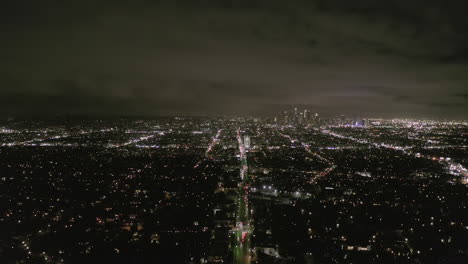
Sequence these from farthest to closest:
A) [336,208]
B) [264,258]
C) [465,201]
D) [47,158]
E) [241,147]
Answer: [241,147]
[47,158]
[465,201]
[336,208]
[264,258]

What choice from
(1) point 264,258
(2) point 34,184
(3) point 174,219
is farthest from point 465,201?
(2) point 34,184

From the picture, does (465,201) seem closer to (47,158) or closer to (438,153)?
(438,153)

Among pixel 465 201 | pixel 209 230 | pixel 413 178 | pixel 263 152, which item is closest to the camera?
pixel 209 230

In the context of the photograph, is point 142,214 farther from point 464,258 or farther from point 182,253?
point 464,258

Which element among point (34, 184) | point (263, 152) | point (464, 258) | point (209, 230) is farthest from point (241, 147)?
point (464, 258)

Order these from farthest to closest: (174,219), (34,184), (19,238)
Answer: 1. (34,184)
2. (174,219)
3. (19,238)

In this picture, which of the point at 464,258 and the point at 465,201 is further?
the point at 465,201

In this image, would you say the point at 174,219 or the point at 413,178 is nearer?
the point at 174,219

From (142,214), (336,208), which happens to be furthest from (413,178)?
(142,214)

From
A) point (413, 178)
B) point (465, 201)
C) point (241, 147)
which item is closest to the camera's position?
point (465, 201)
